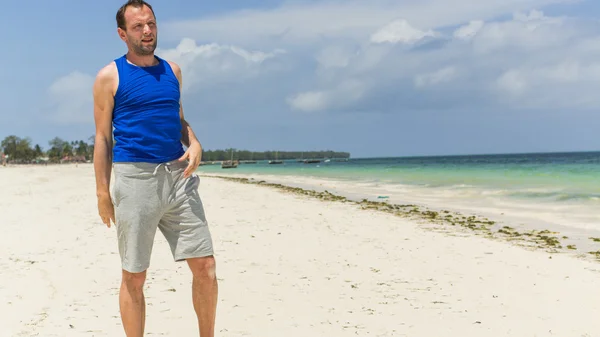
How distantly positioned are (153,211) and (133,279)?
45 centimetres

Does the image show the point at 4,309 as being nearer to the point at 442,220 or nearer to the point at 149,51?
the point at 149,51

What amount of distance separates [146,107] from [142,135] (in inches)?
6.2

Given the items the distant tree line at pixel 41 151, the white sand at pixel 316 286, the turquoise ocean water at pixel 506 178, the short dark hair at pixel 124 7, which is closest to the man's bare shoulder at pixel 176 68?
the short dark hair at pixel 124 7

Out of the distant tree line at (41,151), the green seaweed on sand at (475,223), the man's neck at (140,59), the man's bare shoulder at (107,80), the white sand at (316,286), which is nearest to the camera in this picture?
the man's bare shoulder at (107,80)

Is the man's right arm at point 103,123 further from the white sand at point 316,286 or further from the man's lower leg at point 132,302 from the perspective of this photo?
the white sand at point 316,286

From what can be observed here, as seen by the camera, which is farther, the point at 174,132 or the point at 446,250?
the point at 446,250

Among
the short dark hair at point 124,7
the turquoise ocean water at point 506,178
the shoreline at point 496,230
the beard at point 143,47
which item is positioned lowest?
the shoreline at point 496,230

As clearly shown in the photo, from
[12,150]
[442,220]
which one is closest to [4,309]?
[442,220]

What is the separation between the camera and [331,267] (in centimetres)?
673

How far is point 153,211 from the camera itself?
3.04 m

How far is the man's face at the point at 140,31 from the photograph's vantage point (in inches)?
118

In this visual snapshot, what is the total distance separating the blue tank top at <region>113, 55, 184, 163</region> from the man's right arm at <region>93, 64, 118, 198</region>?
35mm

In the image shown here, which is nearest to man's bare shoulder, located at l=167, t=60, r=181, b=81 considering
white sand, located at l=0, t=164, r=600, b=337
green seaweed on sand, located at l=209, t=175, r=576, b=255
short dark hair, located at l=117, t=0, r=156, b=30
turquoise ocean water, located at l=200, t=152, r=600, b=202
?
short dark hair, located at l=117, t=0, r=156, b=30

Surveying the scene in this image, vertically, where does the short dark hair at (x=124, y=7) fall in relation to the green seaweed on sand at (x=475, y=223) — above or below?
above
